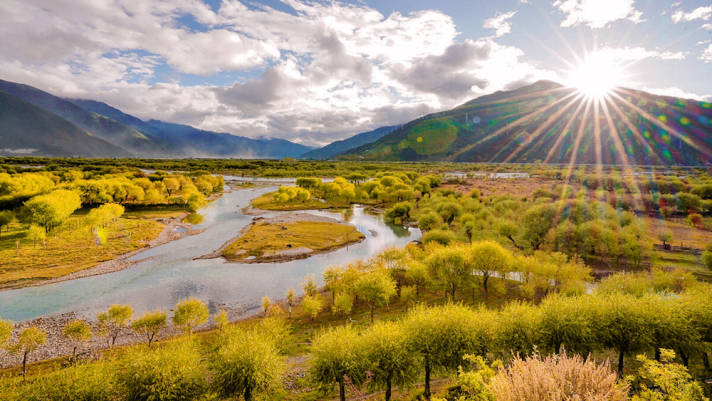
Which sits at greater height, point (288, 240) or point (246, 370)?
point (246, 370)

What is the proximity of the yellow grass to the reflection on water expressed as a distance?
18.8 feet

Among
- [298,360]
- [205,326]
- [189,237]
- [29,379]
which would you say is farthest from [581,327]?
[189,237]

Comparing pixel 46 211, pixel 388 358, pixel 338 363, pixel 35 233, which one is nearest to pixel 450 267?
pixel 388 358

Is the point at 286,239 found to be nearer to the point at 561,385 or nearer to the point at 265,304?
the point at 265,304

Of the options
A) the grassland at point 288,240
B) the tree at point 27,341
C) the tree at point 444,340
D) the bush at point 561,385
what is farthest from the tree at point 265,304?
the bush at point 561,385

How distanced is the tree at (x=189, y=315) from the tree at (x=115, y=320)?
6.42 m

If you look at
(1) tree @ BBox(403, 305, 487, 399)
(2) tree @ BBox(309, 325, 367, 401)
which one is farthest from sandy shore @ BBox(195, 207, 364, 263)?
(1) tree @ BBox(403, 305, 487, 399)

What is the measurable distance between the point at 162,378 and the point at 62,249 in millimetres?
69598

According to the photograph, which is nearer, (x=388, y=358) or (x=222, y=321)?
(x=388, y=358)

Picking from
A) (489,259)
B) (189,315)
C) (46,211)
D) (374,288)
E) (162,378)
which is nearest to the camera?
(162,378)

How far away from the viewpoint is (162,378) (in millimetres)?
25453

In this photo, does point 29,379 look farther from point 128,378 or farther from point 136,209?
point 136,209

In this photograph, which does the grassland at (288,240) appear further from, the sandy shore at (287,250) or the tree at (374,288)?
the tree at (374,288)

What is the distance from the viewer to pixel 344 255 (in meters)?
78.1
